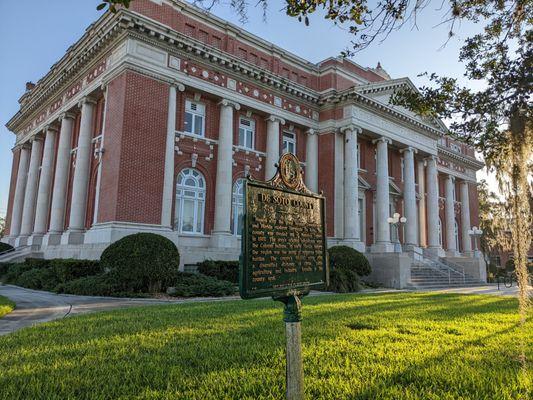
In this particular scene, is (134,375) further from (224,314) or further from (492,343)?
(492,343)

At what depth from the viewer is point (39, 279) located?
16188mm

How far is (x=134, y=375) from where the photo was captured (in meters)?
4.20

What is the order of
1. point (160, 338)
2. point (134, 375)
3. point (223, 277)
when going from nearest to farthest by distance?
point (134, 375) → point (160, 338) → point (223, 277)

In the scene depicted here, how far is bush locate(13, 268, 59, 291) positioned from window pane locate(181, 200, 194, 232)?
21.8 feet

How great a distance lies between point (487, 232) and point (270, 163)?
44227 millimetres

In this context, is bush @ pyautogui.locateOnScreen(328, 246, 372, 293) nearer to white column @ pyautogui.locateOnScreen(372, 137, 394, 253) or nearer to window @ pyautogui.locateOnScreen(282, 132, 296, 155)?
white column @ pyautogui.locateOnScreen(372, 137, 394, 253)

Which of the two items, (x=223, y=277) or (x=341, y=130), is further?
(x=341, y=130)

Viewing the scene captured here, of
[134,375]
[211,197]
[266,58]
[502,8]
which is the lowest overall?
[134,375]

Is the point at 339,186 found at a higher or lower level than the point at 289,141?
lower

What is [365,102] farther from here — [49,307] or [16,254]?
[16,254]

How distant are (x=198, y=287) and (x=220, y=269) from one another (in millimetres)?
3593

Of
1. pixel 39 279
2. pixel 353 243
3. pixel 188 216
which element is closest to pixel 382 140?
pixel 353 243

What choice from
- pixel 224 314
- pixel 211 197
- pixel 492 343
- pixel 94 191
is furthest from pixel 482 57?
pixel 94 191

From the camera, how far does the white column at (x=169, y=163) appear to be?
19.2 m
